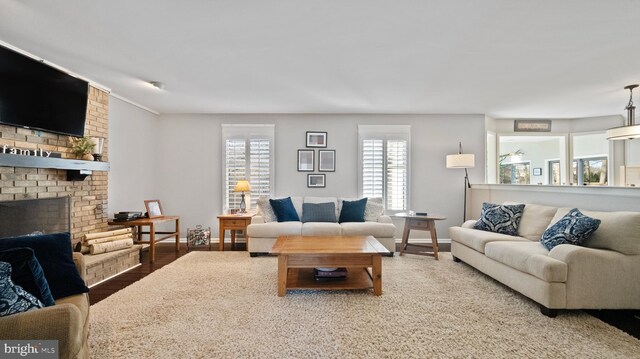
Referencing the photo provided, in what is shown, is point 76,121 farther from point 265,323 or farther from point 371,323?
point 371,323

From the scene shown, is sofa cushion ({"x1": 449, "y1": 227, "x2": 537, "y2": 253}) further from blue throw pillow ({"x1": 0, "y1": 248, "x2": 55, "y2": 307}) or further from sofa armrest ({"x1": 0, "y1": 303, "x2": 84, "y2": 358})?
blue throw pillow ({"x1": 0, "y1": 248, "x2": 55, "y2": 307})

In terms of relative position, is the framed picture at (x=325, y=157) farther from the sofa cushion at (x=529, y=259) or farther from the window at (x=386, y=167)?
the sofa cushion at (x=529, y=259)

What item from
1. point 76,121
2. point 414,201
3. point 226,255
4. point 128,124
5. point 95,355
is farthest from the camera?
point 414,201

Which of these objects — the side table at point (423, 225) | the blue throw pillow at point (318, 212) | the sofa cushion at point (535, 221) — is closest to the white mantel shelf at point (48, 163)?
the blue throw pillow at point (318, 212)

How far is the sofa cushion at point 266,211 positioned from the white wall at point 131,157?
2173mm

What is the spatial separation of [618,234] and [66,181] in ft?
19.0

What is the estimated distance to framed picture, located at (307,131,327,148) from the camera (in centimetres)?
552

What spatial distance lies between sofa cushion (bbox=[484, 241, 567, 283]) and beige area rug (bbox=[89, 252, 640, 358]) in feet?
1.12

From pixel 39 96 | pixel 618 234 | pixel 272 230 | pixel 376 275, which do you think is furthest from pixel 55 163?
pixel 618 234

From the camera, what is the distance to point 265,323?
2314 mm

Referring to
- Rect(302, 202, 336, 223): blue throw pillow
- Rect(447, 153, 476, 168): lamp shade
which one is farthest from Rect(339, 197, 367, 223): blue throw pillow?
Rect(447, 153, 476, 168): lamp shade

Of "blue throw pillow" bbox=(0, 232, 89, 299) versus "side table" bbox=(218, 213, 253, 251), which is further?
"side table" bbox=(218, 213, 253, 251)

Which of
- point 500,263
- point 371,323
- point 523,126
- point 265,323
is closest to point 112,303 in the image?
point 265,323

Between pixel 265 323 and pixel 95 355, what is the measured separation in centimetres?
113
